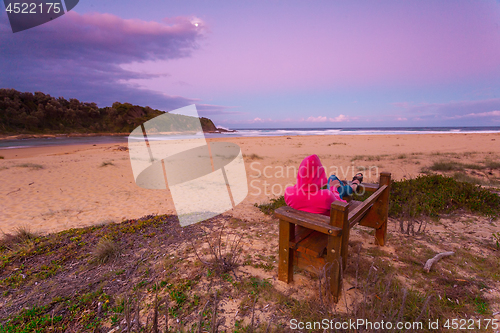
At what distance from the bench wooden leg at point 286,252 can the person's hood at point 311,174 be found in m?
0.53

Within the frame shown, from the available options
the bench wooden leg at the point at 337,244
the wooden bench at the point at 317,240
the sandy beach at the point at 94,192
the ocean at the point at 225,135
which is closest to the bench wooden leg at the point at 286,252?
the wooden bench at the point at 317,240

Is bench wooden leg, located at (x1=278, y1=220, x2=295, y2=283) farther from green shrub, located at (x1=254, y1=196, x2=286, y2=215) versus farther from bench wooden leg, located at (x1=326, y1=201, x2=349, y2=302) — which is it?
green shrub, located at (x1=254, y1=196, x2=286, y2=215)

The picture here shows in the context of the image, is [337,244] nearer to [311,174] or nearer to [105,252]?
[311,174]

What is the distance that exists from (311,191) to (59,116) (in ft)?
224

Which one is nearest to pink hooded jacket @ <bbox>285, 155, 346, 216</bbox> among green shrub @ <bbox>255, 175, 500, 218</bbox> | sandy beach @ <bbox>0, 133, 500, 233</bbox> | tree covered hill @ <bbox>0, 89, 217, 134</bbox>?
sandy beach @ <bbox>0, 133, 500, 233</bbox>

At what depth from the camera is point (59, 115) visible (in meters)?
51.3

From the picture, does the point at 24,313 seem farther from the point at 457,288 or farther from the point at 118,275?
the point at 457,288

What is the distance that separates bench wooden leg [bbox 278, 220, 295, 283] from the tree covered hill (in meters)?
58.9

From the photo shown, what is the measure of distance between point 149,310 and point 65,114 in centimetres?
6728

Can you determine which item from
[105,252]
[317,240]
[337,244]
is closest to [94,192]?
[105,252]

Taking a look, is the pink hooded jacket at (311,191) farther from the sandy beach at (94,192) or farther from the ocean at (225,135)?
the ocean at (225,135)

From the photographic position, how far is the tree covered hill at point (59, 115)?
4406 cm

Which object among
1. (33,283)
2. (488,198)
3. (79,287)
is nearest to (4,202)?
(33,283)

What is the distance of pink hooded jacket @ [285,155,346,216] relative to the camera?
8.16 ft
